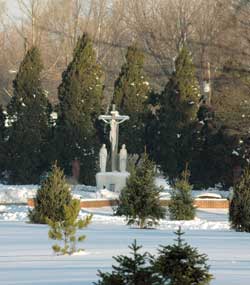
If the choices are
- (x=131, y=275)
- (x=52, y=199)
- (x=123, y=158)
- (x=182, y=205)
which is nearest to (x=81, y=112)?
(x=123, y=158)

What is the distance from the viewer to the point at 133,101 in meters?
45.5

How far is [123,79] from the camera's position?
4578 cm

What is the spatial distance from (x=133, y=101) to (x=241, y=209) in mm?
23255

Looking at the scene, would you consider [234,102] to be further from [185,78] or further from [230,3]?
[230,3]

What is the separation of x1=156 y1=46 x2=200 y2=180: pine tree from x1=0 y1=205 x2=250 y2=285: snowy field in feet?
68.8

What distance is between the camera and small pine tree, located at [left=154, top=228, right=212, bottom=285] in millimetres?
8695

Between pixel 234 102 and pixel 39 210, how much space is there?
20499 millimetres

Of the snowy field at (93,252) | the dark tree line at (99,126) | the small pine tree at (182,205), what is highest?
the dark tree line at (99,126)

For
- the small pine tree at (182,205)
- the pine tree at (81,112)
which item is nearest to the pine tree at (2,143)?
the pine tree at (81,112)

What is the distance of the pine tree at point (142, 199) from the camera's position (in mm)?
22859

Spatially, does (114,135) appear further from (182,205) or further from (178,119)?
(182,205)

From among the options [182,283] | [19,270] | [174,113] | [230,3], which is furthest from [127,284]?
[230,3]

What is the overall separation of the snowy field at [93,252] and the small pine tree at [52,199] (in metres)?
0.80

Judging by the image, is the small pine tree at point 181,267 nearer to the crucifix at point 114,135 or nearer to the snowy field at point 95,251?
the snowy field at point 95,251
